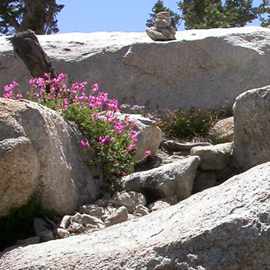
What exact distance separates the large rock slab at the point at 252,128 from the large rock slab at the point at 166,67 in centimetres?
477

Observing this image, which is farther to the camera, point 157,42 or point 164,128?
point 157,42

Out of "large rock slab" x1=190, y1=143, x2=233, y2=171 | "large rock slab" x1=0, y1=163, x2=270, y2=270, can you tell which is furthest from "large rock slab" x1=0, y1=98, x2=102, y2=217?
"large rock slab" x1=190, y1=143, x2=233, y2=171

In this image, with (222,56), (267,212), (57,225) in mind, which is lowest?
(57,225)

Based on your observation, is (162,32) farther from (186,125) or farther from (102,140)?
(102,140)

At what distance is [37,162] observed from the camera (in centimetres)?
454

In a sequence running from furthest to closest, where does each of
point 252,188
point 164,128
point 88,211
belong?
1. point 164,128
2. point 88,211
3. point 252,188

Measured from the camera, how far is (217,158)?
6270 millimetres

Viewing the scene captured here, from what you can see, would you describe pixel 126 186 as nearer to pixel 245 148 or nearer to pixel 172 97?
pixel 245 148

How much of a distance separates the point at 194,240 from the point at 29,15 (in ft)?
61.3

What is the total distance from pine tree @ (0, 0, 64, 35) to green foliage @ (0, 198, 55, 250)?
53.2 ft

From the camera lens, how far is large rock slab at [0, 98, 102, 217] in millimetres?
4328

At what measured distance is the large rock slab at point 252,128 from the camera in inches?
230

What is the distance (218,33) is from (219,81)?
1.02m

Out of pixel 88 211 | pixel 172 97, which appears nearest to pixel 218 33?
pixel 172 97
